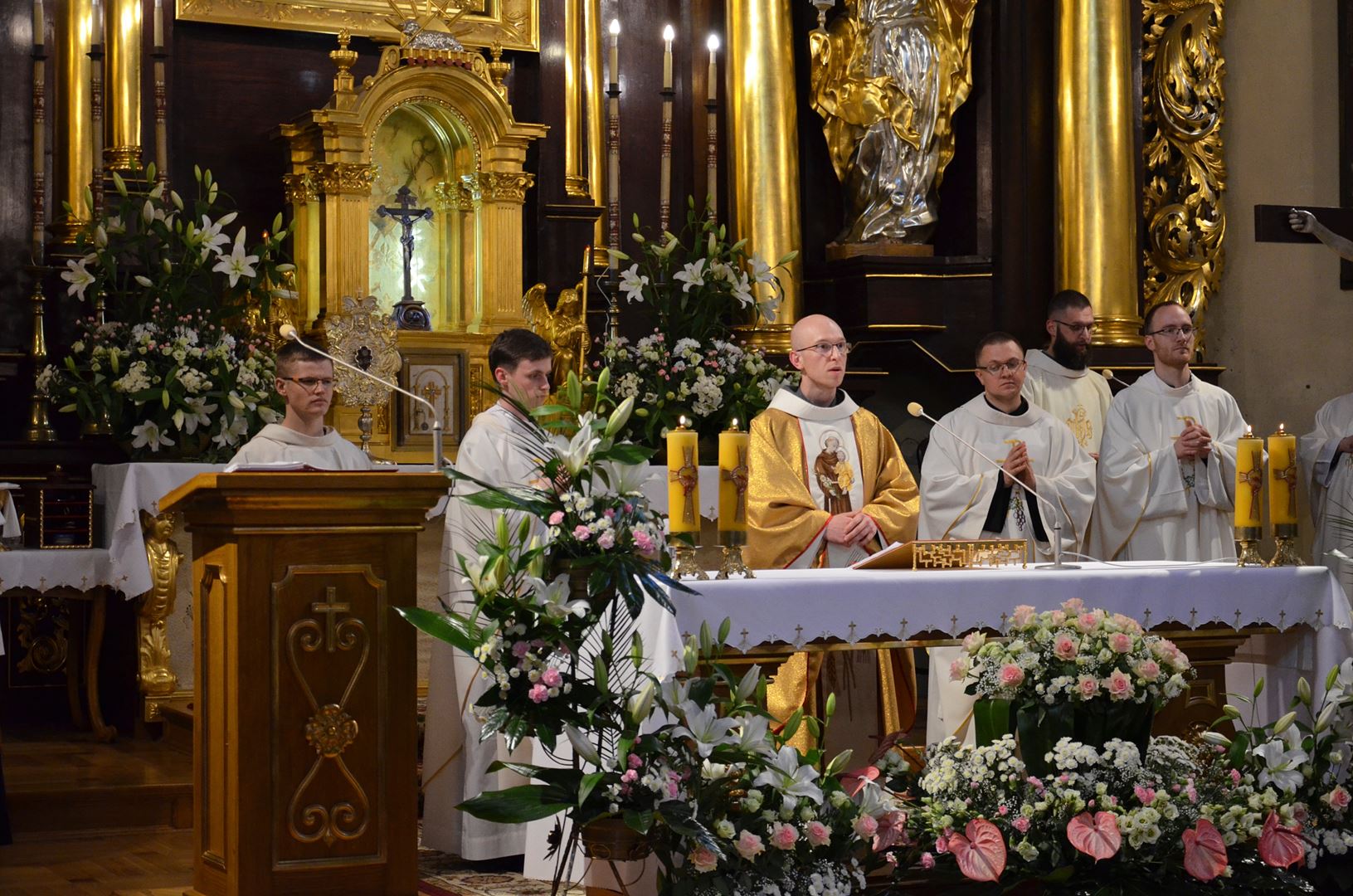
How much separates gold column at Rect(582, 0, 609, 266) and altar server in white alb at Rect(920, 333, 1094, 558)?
3.07 meters

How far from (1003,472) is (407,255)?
3500 mm

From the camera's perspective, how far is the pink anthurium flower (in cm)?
436

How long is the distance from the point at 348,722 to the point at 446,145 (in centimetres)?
487

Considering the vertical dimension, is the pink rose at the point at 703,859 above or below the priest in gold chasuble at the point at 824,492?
below

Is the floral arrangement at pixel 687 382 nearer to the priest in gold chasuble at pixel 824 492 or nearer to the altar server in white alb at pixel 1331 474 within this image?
the priest in gold chasuble at pixel 824 492

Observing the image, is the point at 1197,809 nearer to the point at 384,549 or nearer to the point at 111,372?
the point at 384,549

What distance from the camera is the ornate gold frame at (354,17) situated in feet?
29.0

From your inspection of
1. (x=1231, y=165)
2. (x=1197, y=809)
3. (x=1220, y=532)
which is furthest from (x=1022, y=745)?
(x=1231, y=165)

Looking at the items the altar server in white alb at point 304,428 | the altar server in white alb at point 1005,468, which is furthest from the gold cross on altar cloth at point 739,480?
the altar server in white alb at point 304,428

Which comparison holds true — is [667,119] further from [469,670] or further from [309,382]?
[469,670]

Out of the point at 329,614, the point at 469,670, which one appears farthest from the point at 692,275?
the point at 329,614

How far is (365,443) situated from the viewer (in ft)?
27.7

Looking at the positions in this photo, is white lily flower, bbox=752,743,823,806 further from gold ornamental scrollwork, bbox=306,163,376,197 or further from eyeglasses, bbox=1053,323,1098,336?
gold ornamental scrollwork, bbox=306,163,376,197

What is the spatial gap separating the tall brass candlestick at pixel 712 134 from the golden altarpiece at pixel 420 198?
824 millimetres
